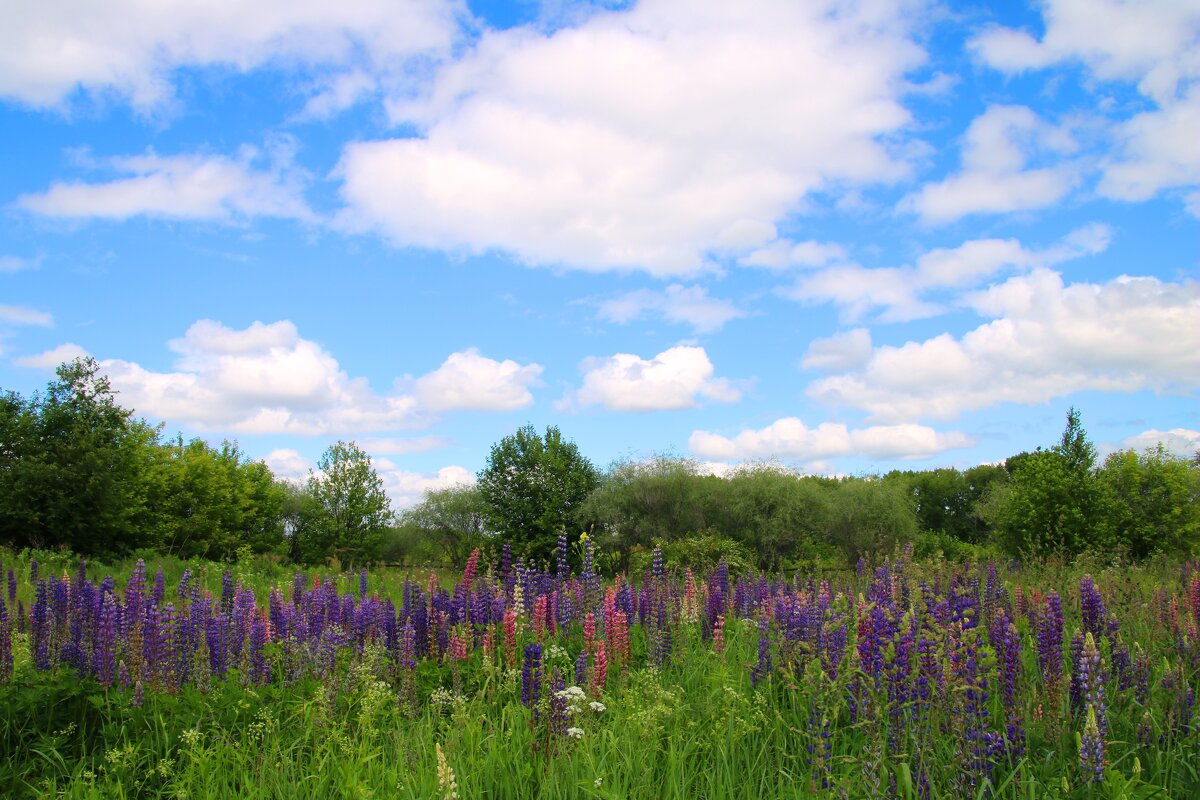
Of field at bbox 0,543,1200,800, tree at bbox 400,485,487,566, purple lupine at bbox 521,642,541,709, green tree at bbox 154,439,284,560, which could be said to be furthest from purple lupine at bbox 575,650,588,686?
tree at bbox 400,485,487,566

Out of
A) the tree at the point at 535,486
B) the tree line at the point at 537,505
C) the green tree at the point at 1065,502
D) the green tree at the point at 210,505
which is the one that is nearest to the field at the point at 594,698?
the tree line at the point at 537,505

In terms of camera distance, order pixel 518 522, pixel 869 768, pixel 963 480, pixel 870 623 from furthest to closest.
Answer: pixel 963 480 < pixel 518 522 < pixel 870 623 < pixel 869 768

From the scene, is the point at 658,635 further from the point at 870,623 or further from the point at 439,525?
the point at 439,525

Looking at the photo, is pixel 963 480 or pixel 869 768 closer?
pixel 869 768

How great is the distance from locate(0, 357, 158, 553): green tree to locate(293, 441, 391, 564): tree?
61.6 ft

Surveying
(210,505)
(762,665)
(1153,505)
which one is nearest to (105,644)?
(762,665)

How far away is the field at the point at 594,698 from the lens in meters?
4.43

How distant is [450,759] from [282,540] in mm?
64566

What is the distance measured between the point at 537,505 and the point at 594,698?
4717cm

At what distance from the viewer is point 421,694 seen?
6.79 meters

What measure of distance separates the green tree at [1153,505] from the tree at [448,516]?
43688 mm

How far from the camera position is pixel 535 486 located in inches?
2090

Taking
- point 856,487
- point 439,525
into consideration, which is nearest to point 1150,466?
point 856,487

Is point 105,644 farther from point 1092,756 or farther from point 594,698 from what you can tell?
point 1092,756
